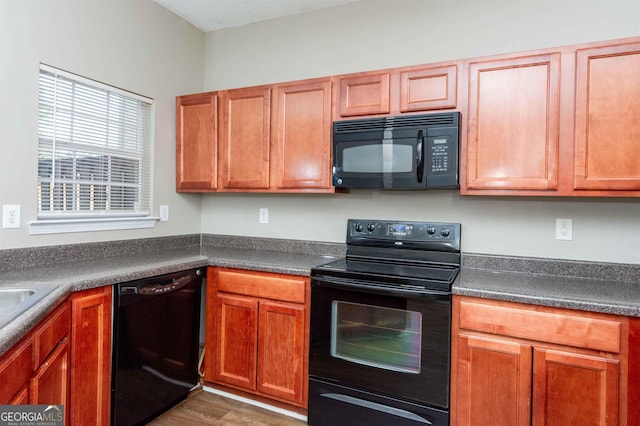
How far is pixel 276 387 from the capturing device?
2324 mm

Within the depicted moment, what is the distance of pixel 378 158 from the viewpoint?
2309 millimetres

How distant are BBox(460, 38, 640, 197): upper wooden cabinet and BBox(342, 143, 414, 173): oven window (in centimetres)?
31

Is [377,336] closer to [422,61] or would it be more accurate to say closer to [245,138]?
[245,138]

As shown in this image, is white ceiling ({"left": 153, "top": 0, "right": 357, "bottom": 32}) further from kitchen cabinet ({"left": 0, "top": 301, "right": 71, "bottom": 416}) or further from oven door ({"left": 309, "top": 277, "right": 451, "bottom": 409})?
kitchen cabinet ({"left": 0, "top": 301, "right": 71, "bottom": 416})

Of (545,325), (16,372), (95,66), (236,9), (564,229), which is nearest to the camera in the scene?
(16,372)

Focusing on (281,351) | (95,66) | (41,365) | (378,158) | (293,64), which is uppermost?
(293,64)

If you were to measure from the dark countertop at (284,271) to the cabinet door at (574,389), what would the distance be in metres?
0.23

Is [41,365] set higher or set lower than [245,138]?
lower

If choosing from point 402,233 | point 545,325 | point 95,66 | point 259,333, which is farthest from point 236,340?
point 95,66

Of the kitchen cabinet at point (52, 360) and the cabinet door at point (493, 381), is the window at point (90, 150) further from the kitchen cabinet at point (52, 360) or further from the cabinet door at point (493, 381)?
the cabinet door at point (493, 381)

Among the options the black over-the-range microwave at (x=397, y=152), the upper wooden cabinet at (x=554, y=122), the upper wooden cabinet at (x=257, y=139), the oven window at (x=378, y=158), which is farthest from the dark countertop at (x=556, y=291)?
the upper wooden cabinet at (x=257, y=139)

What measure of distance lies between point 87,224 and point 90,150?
46cm

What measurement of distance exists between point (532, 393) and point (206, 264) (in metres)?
1.91

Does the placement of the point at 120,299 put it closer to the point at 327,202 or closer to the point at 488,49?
the point at 327,202
